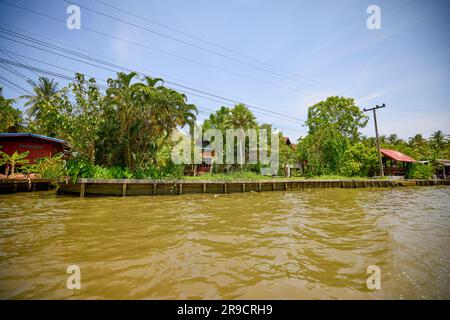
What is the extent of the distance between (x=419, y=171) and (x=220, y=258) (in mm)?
38749

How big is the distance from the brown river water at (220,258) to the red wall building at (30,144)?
1347 centimetres

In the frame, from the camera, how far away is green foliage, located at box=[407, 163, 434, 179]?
29.9 metres

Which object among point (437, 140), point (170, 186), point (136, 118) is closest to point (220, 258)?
point (170, 186)

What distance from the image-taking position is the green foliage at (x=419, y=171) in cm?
2991

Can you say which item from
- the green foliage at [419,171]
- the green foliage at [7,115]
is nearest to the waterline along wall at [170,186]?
A: the green foliage at [419,171]

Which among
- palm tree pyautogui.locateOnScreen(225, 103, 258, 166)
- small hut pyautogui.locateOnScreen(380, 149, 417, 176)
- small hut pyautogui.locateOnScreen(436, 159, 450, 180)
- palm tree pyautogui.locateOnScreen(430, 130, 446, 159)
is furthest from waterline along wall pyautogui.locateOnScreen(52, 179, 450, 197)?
palm tree pyautogui.locateOnScreen(430, 130, 446, 159)

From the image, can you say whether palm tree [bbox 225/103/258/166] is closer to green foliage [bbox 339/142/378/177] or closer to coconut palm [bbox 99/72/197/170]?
coconut palm [bbox 99/72/197/170]

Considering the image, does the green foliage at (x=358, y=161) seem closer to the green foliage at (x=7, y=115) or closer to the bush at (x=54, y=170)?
the bush at (x=54, y=170)

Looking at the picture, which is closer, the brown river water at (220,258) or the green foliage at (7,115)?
the brown river water at (220,258)

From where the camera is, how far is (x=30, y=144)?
16391 mm

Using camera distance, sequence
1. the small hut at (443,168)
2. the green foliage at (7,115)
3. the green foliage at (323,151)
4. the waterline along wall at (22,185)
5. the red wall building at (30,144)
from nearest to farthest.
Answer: the waterline along wall at (22,185) → the red wall building at (30,144) → the green foliage at (7,115) → the green foliage at (323,151) → the small hut at (443,168)

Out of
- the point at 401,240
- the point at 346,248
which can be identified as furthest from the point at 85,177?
the point at 401,240

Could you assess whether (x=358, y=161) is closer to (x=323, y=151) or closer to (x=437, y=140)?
(x=323, y=151)

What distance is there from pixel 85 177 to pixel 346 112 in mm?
37597
